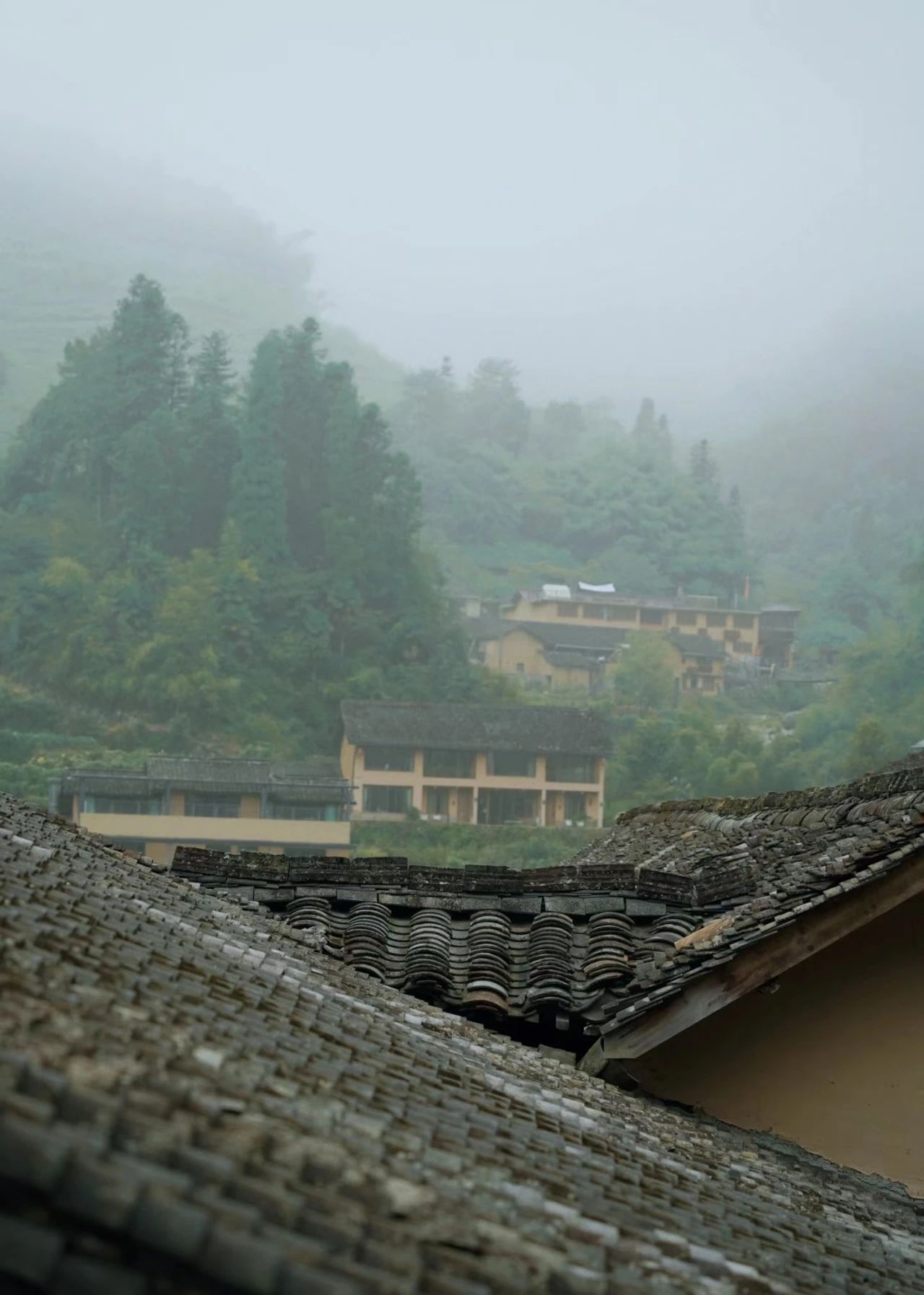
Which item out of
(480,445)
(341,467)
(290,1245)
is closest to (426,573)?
(341,467)

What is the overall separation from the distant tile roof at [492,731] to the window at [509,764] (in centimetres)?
23

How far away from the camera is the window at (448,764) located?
203ft

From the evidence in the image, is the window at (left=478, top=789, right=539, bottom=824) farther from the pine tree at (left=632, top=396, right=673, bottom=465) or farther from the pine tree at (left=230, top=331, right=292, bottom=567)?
the pine tree at (left=632, top=396, right=673, bottom=465)

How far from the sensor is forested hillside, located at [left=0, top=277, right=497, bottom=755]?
7431 centimetres

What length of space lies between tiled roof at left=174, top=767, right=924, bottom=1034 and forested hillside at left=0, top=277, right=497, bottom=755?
6516 cm

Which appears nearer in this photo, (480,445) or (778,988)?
(778,988)

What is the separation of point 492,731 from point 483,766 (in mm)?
1552

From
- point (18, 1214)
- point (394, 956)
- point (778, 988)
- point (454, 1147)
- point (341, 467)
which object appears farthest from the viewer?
point (341, 467)

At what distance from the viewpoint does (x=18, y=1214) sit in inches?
70.4

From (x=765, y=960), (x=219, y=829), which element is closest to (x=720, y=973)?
(x=765, y=960)

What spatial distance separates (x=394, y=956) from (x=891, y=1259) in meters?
2.90

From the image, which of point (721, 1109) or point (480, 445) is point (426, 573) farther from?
point (721, 1109)

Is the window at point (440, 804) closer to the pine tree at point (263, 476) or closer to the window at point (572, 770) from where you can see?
the window at point (572, 770)

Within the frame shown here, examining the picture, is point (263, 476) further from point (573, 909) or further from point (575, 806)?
point (573, 909)
